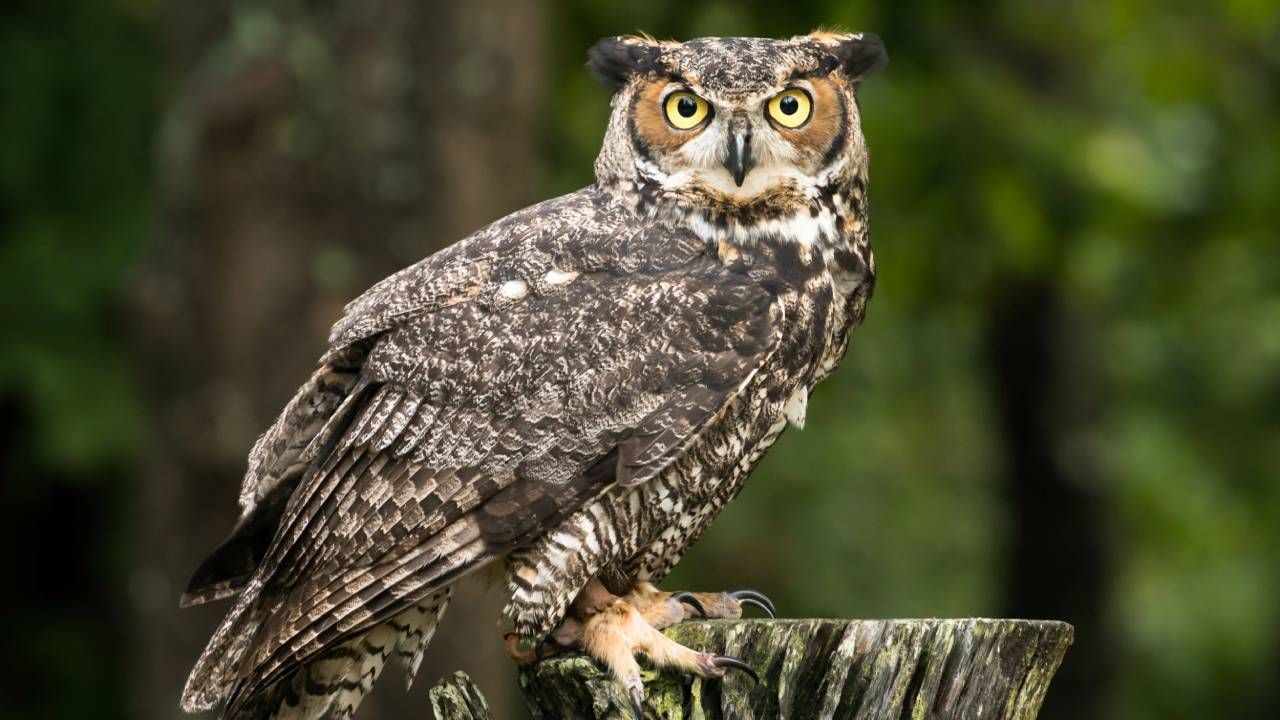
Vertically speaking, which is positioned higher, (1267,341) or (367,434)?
(367,434)

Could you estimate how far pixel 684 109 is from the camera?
141 inches

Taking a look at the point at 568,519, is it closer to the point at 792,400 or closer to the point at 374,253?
the point at 792,400

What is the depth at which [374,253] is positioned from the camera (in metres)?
5.43

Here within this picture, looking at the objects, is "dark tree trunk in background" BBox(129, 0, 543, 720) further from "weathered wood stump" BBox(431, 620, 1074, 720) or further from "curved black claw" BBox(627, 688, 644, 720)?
"weathered wood stump" BBox(431, 620, 1074, 720)

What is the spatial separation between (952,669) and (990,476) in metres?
7.24

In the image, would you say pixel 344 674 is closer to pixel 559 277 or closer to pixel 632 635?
pixel 632 635

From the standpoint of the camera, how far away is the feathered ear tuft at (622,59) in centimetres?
366

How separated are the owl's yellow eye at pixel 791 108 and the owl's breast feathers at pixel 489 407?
276mm

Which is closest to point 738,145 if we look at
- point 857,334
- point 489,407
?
point 489,407

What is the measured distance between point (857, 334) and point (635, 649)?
15.2 ft

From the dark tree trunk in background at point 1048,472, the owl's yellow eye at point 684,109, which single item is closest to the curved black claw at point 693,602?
the owl's yellow eye at point 684,109

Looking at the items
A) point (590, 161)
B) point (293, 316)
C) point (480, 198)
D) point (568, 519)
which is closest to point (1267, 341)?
point (590, 161)

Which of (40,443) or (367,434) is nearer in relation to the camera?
(367,434)

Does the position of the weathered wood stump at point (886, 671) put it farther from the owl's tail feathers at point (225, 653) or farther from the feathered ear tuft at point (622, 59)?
the feathered ear tuft at point (622, 59)
